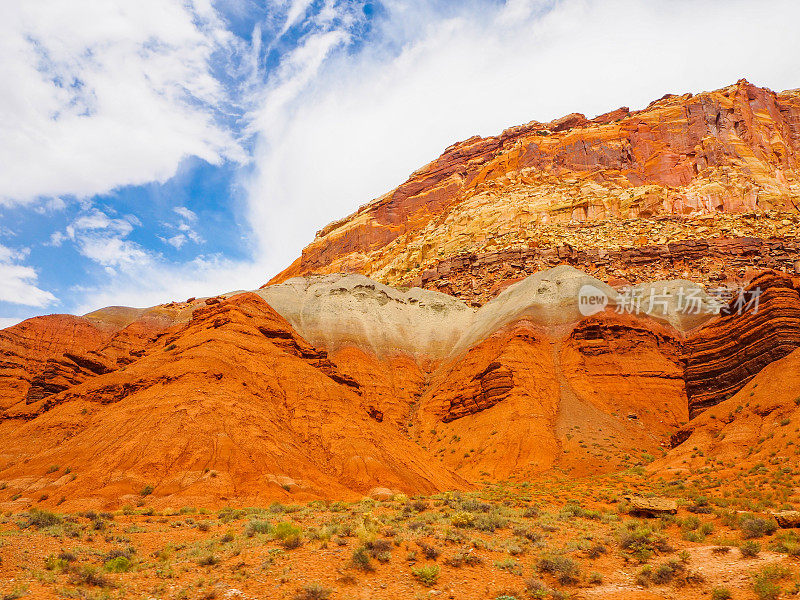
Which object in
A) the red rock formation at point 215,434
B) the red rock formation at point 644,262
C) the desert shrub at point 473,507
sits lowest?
the desert shrub at point 473,507

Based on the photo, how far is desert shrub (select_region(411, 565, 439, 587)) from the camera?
33.4ft

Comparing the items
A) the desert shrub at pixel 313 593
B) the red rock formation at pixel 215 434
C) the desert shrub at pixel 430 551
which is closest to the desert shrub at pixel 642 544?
the desert shrub at pixel 430 551

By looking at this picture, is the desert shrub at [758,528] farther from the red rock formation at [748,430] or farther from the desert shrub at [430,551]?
the desert shrub at [430,551]

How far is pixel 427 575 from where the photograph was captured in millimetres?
10273

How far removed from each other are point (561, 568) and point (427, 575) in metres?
3.11

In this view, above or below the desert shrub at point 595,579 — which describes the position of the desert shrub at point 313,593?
below

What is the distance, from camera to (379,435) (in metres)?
28.6

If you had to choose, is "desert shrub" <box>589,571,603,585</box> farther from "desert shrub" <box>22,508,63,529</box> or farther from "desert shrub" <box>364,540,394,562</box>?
"desert shrub" <box>22,508,63,529</box>

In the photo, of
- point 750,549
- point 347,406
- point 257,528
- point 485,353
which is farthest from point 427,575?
point 485,353

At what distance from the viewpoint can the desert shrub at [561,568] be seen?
10.9 m

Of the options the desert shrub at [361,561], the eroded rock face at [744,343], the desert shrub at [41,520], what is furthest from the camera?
the eroded rock face at [744,343]

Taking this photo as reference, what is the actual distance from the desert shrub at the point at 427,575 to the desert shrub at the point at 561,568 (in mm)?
2660

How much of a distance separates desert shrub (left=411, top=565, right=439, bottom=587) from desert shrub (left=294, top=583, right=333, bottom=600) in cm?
204

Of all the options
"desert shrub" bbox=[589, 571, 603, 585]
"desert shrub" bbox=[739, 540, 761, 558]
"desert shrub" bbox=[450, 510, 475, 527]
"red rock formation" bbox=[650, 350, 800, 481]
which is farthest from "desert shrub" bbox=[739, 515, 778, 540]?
"red rock formation" bbox=[650, 350, 800, 481]
